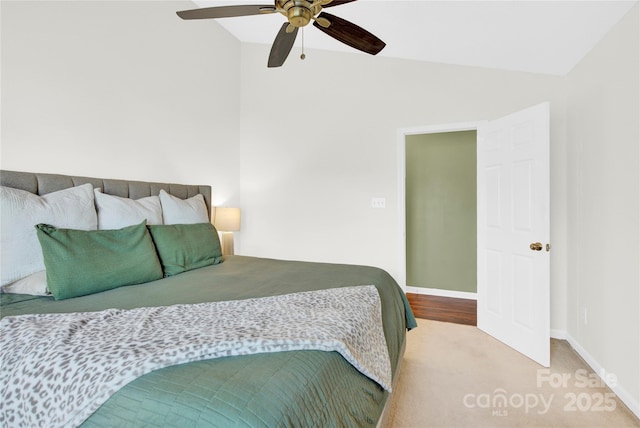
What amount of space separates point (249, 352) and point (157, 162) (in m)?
2.43

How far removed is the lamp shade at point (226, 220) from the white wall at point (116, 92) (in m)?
0.29

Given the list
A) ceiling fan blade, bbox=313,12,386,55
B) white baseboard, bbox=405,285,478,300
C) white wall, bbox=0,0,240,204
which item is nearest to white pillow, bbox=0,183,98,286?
white wall, bbox=0,0,240,204

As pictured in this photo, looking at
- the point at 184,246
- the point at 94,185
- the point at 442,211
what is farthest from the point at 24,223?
the point at 442,211

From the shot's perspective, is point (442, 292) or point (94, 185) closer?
point (94, 185)

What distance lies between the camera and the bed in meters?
0.72

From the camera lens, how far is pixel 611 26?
6.46ft

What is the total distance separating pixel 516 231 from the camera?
254 cm

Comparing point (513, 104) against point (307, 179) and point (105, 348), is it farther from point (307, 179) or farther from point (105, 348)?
point (105, 348)

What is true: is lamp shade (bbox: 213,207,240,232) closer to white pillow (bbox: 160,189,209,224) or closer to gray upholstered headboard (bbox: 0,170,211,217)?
gray upholstered headboard (bbox: 0,170,211,217)

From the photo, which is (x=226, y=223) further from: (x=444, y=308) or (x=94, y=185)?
(x=444, y=308)

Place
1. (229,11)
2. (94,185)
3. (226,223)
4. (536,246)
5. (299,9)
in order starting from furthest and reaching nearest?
1. (226,223)
2. (536,246)
3. (94,185)
4. (229,11)
5. (299,9)

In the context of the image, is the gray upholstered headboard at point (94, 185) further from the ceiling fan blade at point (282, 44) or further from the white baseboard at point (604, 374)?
the white baseboard at point (604, 374)

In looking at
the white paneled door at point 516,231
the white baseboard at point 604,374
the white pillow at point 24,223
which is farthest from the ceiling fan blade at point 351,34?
the white baseboard at point 604,374

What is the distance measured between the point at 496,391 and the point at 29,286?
2687 mm
